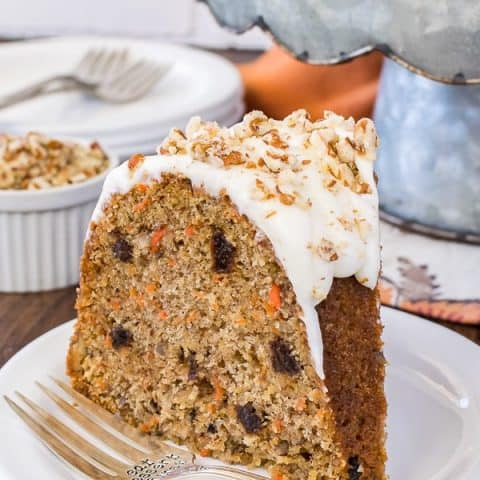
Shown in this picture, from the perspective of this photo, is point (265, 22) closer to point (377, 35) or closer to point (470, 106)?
point (377, 35)

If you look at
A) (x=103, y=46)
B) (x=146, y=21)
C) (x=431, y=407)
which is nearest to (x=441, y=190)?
(x=431, y=407)

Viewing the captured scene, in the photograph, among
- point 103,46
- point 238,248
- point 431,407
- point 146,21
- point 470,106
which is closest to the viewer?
point 238,248

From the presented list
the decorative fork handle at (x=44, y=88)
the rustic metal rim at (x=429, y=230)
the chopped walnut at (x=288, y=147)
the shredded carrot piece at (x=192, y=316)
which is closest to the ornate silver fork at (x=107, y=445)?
the shredded carrot piece at (x=192, y=316)

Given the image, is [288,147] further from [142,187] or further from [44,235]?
[44,235]

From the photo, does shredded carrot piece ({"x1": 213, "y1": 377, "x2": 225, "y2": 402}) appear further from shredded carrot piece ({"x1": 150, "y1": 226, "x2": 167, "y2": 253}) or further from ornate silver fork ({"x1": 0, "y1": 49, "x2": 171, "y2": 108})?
ornate silver fork ({"x1": 0, "y1": 49, "x2": 171, "y2": 108})

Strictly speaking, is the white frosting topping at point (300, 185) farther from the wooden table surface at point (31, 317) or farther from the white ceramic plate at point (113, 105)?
the white ceramic plate at point (113, 105)

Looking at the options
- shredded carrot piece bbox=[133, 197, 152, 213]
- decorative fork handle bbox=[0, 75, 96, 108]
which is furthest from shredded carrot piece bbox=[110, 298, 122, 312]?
decorative fork handle bbox=[0, 75, 96, 108]
